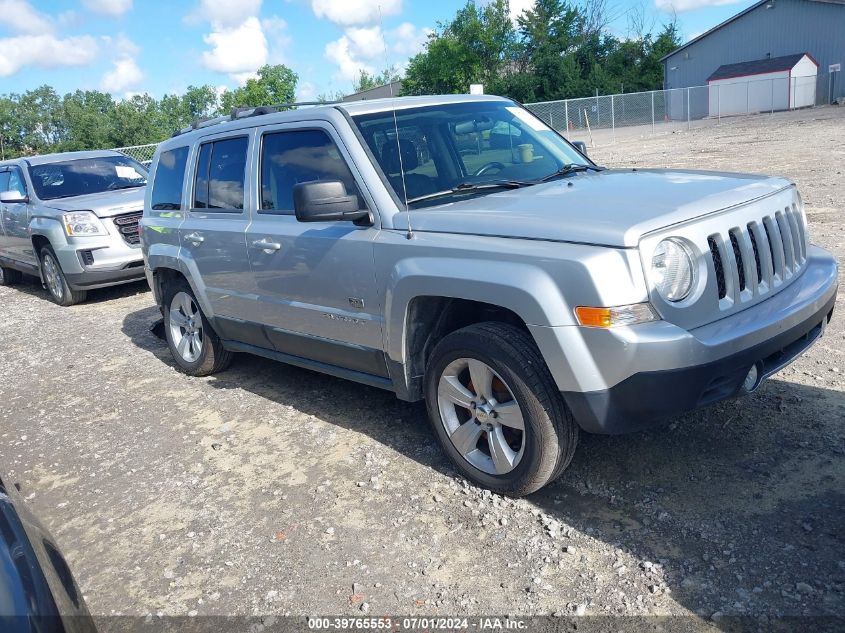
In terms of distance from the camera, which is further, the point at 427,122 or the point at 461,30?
the point at 461,30

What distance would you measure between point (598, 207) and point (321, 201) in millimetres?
1390

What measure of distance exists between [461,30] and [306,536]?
63545 mm

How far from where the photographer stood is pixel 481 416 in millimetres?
3646

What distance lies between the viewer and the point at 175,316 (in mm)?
6285

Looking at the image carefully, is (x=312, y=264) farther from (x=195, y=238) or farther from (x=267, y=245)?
(x=195, y=238)

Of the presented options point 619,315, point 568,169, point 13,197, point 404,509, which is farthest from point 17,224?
point 619,315

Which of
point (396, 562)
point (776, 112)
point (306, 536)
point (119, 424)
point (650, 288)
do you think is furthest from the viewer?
point (776, 112)

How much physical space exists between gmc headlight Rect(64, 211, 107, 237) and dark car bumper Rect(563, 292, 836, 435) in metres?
7.96

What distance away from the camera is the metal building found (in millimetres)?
42969

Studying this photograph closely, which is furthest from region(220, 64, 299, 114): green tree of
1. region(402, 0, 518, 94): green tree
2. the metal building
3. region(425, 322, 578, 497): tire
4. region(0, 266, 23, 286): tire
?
region(425, 322, 578, 497): tire

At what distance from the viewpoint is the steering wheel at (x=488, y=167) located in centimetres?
428

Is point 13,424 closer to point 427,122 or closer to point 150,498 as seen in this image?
point 150,498

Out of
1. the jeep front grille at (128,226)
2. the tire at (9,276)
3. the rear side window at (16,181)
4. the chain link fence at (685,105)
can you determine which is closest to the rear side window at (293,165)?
the jeep front grille at (128,226)

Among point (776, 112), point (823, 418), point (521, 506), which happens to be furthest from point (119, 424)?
point (776, 112)
